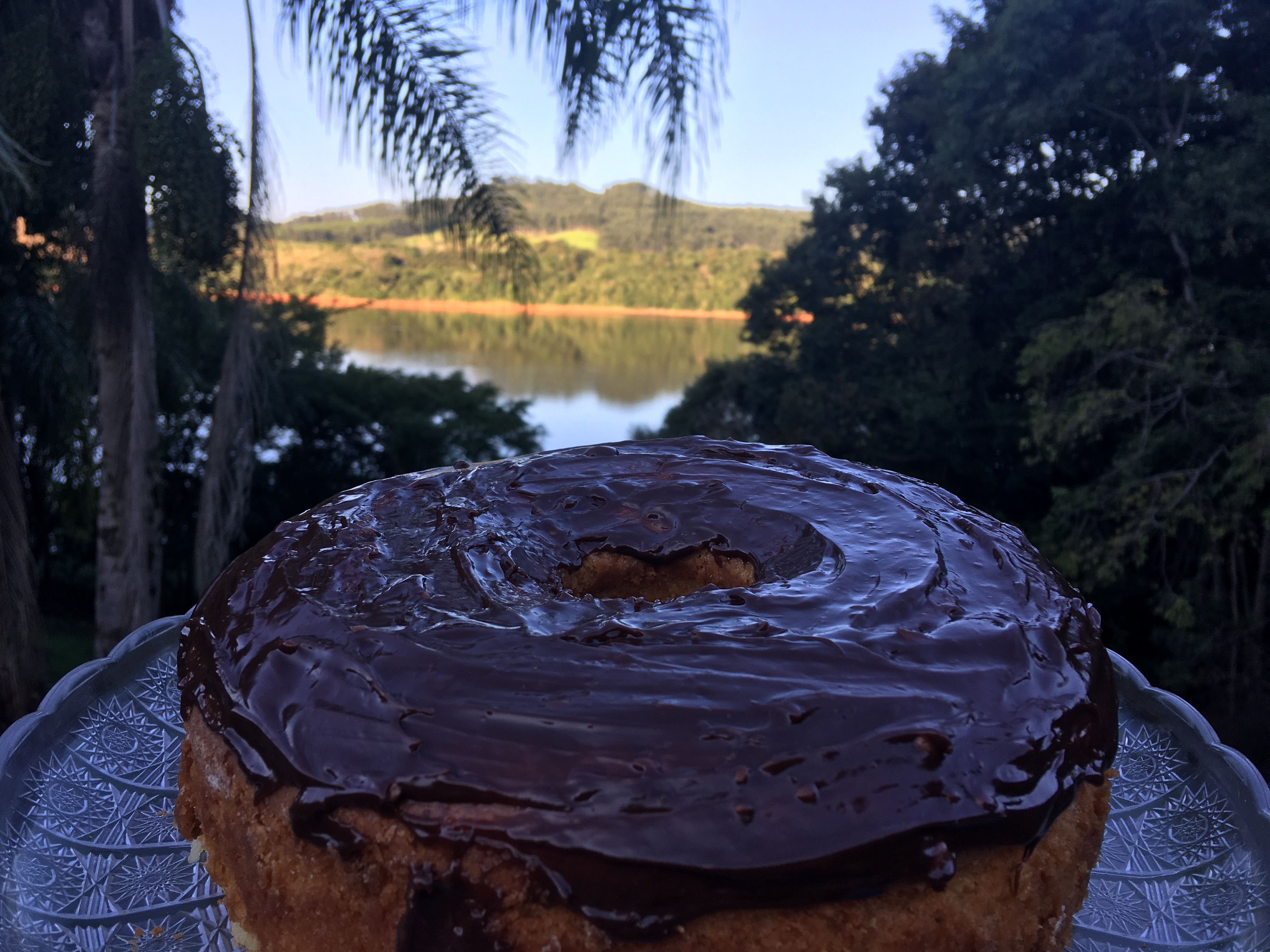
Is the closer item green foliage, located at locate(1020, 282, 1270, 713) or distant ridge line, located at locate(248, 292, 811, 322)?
distant ridge line, located at locate(248, 292, 811, 322)

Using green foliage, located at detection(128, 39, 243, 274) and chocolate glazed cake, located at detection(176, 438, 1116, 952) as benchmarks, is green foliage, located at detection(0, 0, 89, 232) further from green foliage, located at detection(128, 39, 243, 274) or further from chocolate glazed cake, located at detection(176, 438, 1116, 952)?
chocolate glazed cake, located at detection(176, 438, 1116, 952)

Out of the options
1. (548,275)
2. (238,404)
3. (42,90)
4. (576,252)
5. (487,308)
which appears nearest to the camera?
(42,90)

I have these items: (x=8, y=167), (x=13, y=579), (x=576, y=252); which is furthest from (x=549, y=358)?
(x=8, y=167)

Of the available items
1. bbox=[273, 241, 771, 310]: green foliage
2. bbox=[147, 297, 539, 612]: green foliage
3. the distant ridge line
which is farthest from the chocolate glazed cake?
bbox=[147, 297, 539, 612]: green foliage

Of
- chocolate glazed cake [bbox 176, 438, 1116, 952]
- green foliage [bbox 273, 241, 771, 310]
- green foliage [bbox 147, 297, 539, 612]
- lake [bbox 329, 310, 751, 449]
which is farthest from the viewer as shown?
green foliage [bbox 147, 297, 539, 612]

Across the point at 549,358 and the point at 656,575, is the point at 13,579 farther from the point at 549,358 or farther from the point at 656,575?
the point at 549,358

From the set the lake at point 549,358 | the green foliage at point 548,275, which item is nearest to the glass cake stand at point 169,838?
the green foliage at point 548,275

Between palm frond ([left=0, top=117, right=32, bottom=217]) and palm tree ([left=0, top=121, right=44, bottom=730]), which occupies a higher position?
palm frond ([left=0, top=117, right=32, bottom=217])

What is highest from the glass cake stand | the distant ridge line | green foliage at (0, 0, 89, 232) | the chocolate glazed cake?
green foliage at (0, 0, 89, 232)

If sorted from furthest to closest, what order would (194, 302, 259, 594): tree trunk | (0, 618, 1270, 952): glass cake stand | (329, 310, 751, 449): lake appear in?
1. (329, 310, 751, 449): lake
2. (194, 302, 259, 594): tree trunk
3. (0, 618, 1270, 952): glass cake stand
